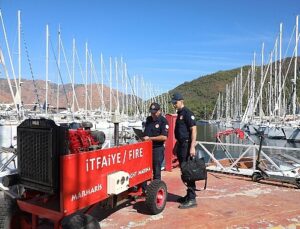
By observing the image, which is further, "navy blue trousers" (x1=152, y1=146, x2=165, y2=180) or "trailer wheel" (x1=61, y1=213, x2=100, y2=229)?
"navy blue trousers" (x1=152, y1=146, x2=165, y2=180)

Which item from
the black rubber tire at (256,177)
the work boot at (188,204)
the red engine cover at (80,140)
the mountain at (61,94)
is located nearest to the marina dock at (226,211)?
the work boot at (188,204)

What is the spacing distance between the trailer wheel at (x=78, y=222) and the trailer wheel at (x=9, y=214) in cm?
99

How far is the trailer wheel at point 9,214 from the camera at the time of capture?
4867 mm

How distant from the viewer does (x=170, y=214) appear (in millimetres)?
6297

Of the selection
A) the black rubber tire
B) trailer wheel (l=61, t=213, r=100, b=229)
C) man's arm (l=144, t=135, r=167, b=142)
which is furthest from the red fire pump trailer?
the black rubber tire

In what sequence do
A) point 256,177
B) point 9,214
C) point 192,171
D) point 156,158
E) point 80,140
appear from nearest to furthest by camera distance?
point 9,214, point 80,140, point 192,171, point 156,158, point 256,177

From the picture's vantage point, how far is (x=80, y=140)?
512 centimetres

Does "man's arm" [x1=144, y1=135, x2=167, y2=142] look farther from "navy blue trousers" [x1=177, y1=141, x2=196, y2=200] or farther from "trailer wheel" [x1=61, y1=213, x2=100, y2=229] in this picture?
"trailer wheel" [x1=61, y1=213, x2=100, y2=229]

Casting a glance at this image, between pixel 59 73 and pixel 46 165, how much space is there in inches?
1311

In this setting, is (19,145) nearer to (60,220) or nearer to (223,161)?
(60,220)

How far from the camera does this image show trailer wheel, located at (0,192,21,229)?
192 inches

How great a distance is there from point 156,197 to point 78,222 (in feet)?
6.77

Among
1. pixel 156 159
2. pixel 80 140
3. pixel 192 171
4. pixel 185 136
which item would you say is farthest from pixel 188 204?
pixel 80 140

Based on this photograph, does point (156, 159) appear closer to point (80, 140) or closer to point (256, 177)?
point (80, 140)
